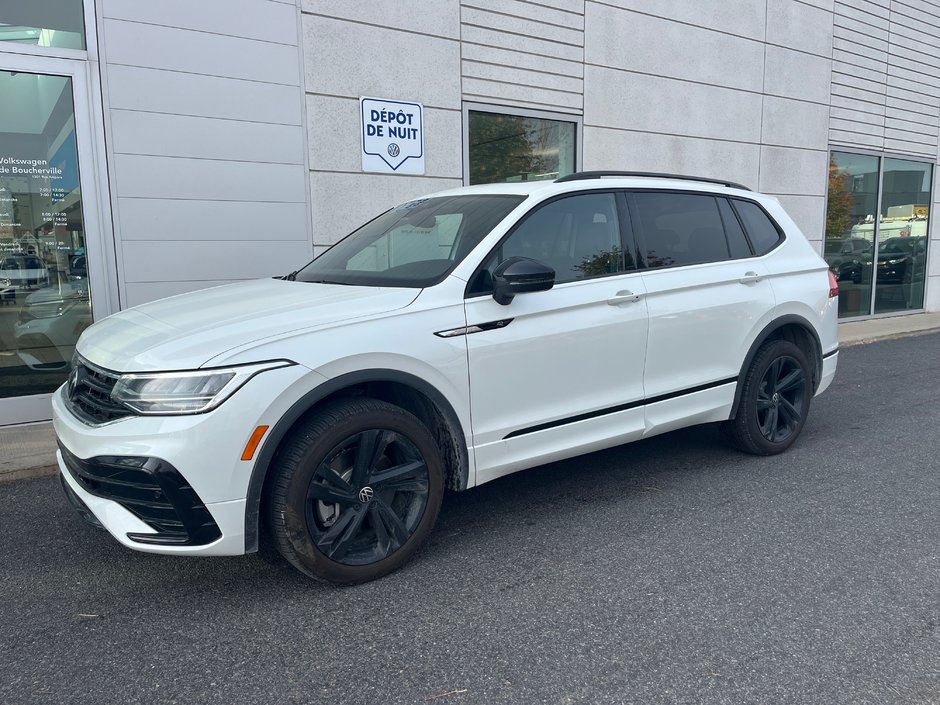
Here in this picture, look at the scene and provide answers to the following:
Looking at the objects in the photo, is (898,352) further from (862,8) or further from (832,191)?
(862,8)

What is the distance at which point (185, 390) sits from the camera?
9.42ft

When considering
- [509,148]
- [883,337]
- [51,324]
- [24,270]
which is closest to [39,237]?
[24,270]

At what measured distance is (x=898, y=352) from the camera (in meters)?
10.3

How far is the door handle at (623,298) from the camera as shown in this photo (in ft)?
13.3

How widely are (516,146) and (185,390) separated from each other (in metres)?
7.09

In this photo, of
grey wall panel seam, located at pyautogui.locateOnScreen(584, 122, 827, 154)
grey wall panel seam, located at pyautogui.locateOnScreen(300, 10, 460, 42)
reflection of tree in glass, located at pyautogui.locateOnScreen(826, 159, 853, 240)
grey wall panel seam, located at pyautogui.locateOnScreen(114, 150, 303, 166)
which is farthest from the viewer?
reflection of tree in glass, located at pyautogui.locateOnScreen(826, 159, 853, 240)

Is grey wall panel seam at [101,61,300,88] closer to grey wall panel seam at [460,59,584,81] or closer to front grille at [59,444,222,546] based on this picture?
grey wall panel seam at [460,59,584,81]

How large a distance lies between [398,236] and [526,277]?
1.12 m

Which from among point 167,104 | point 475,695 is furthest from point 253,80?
point 475,695

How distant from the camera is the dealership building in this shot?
6.31 metres

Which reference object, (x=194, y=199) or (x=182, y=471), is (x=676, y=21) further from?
(x=182, y=471)

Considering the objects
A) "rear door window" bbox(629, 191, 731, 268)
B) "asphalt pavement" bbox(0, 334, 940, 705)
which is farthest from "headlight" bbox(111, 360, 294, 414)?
"rear door window" bbox(629, 191, 731, 268)

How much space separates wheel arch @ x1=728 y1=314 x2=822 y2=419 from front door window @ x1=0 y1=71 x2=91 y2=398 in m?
5.43

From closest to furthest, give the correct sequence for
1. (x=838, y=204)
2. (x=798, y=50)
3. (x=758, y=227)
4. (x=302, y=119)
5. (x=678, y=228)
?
(x=678, y=228) → (x=758, y=227) → (x=302, y=119) → (x=798, y=50) → (x=838, y=204)
